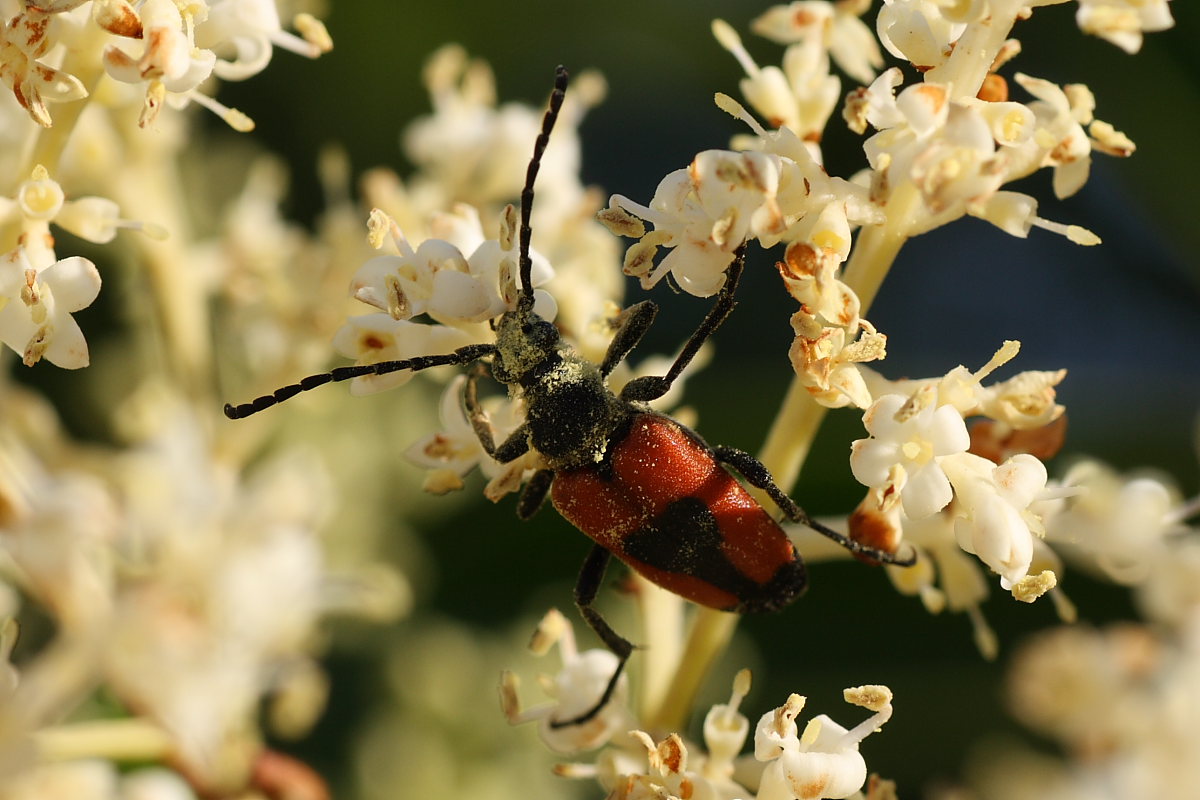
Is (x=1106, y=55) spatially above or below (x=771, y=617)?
above

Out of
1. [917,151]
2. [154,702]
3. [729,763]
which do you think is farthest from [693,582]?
[154,702]

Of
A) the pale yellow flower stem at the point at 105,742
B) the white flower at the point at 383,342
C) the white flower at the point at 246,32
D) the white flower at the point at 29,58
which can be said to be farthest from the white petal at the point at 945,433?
the pale yellow flower stem at the point at 105,742

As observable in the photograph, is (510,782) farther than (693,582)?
Yes

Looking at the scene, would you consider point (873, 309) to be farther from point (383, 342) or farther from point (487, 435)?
point (383, 342)

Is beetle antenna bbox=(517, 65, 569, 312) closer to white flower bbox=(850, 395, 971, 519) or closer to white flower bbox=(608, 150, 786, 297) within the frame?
white flower bbox=(608, 150, 786, 297)

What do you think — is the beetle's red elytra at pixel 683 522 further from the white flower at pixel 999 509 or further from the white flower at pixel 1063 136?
the white flower at pixel 1063 136

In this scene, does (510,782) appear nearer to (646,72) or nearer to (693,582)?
(693,582)
